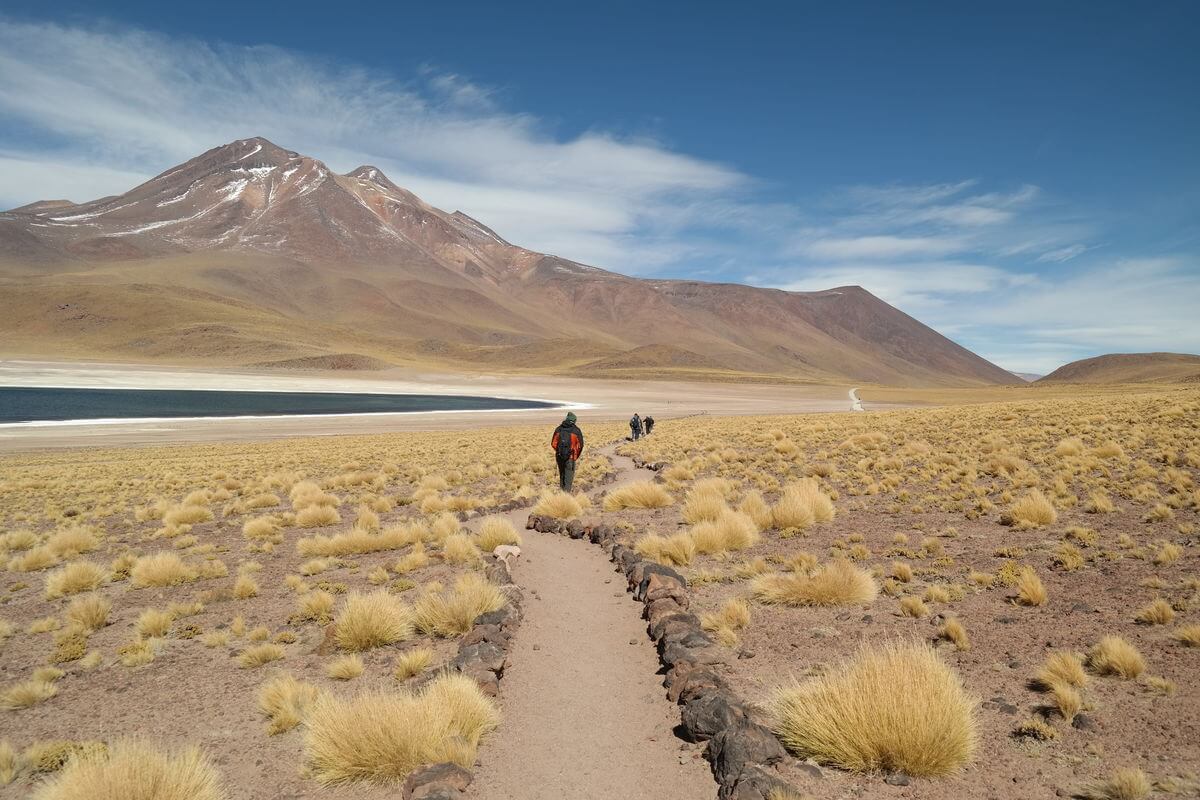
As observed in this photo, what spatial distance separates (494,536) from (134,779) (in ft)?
24.8

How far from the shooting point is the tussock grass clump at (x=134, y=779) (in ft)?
13.6

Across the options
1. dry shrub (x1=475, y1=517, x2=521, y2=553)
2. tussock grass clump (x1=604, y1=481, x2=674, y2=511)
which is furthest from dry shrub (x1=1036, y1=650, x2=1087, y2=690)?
tussock grass clump (x1=604, y1=481, x2=674, y2=511)

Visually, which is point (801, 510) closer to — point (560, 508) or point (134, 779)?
point (560, 508)

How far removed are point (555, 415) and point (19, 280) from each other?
706 feet

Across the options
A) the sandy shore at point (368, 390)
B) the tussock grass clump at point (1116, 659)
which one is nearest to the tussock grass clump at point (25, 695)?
the tussock grass clump at point (1116, 659)

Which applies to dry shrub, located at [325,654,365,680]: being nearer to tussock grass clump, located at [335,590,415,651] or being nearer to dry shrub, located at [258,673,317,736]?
dry shrub, located at [258,673,317,736]

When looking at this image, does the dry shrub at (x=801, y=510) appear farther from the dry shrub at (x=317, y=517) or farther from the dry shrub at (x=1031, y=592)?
the dry shrub at (x=317, y=517)

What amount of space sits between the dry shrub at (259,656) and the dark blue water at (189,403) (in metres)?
52.1

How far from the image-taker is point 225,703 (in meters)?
6.30

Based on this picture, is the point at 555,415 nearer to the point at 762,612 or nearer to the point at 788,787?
the point at 762,612

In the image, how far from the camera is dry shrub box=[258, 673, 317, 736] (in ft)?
18.5

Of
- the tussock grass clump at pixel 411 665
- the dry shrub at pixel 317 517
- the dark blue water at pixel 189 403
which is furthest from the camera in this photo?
the dark blue water at pixel 189 403

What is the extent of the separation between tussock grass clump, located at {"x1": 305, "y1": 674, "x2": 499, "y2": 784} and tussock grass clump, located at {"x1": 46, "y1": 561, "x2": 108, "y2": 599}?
7112mm

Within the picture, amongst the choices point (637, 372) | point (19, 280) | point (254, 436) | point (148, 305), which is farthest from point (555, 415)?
point (19, 280)
